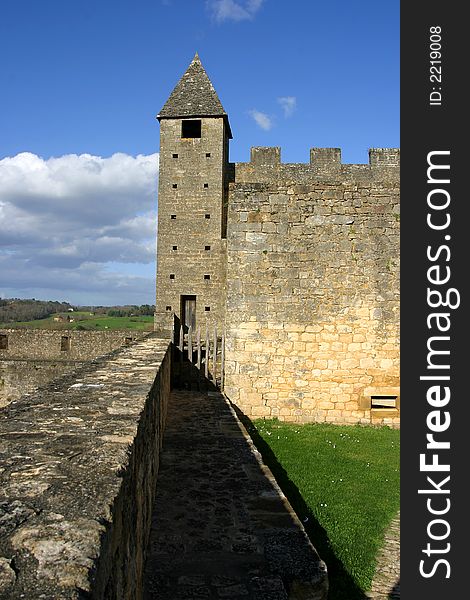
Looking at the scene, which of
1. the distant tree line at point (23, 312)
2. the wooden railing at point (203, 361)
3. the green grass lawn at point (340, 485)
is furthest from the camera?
the distant tree line at point (23, 312)

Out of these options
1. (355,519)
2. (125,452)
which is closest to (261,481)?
(355,519)

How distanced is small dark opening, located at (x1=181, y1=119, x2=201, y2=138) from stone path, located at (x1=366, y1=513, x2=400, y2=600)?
23376 mm

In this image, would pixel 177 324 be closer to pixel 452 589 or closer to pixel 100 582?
pixel 452 589

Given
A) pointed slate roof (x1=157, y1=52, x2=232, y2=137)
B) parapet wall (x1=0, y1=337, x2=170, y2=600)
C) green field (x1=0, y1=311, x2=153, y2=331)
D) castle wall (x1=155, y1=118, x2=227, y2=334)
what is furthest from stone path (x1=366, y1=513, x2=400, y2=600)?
green field (x1=0, y1=311, x2=153, y2=331)

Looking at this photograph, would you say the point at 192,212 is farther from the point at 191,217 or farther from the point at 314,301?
the point at 314,301

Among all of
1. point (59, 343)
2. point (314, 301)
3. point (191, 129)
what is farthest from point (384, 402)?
point (191, 129)

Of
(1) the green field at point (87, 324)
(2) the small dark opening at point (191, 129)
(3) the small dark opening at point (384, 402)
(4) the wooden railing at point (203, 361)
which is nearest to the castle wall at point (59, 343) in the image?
(4) the wooden railing at point (203, 361)

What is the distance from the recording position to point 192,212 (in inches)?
948

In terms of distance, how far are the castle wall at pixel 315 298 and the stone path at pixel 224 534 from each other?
12.4 ft

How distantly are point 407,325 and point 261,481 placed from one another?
6.95ft

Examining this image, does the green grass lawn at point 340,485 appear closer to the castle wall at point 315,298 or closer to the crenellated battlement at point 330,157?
the castle wall at point 315,298

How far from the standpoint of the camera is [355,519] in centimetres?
516

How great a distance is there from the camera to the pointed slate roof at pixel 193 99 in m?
24.5

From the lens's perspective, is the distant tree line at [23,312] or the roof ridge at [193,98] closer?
the roof ridge at [193,98]
